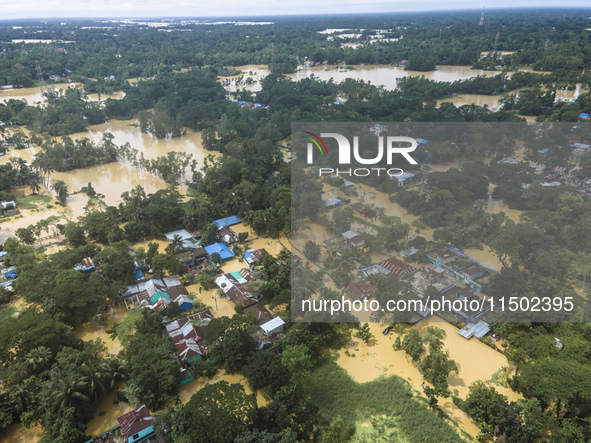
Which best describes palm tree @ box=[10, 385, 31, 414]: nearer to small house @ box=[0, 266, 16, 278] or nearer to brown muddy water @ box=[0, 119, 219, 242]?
small house @ box=[0, 266, 16, 278]

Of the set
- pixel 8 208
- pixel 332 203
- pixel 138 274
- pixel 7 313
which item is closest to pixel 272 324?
pixel 138 274

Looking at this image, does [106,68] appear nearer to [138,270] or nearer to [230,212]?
[230,212]

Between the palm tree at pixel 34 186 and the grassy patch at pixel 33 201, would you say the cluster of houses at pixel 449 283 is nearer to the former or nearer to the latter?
the grassy patch at pixel 33 201

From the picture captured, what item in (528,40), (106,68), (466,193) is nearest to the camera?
(466,193)

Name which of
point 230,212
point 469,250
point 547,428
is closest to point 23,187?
point 230,212

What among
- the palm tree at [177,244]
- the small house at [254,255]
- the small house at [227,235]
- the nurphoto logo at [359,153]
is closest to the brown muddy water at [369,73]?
the nurphoto logo at [359,153]

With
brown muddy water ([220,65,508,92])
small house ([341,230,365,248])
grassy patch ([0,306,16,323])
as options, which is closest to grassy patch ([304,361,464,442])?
small house ([341,230,365,248])
